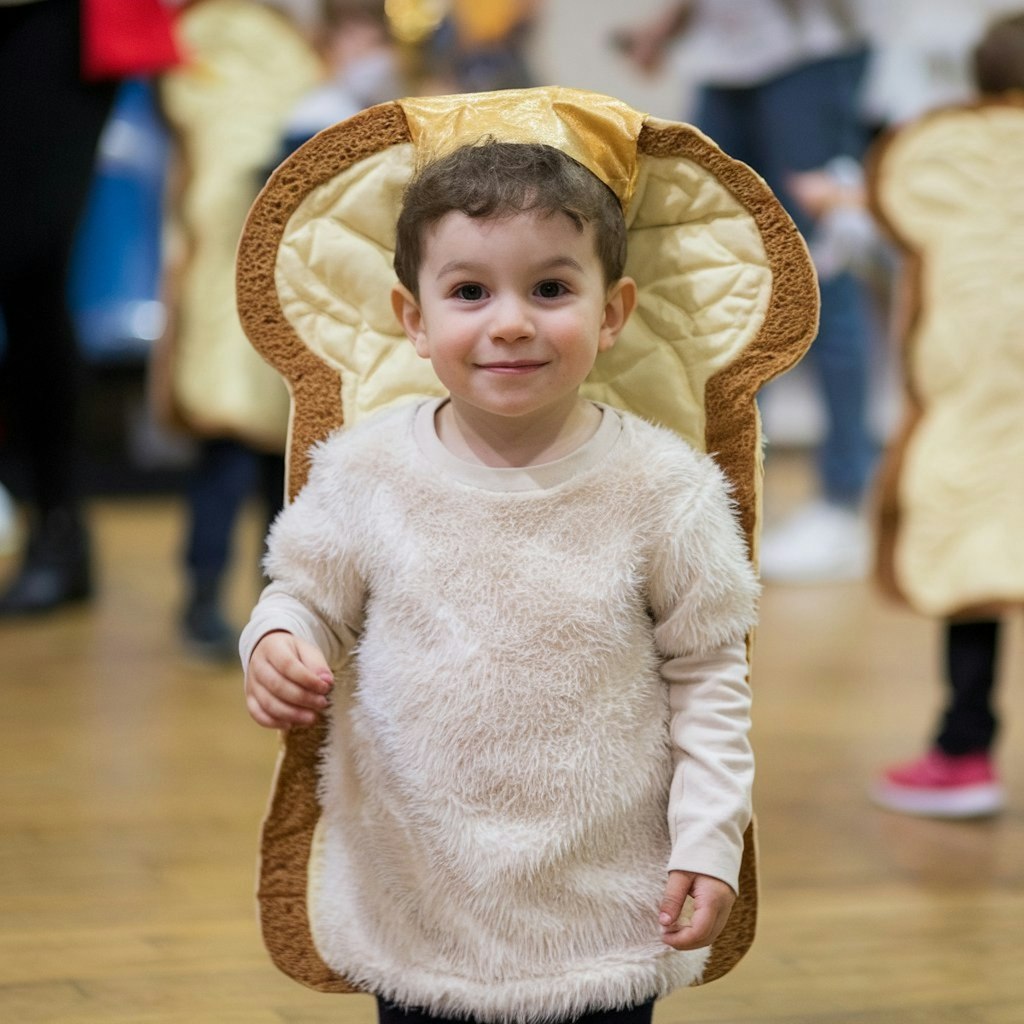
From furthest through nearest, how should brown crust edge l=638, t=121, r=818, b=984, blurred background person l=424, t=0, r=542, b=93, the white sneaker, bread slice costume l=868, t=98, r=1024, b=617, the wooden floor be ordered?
blurred background person l=424, t=0, r=542, b=93 → the white sneaker → bread slice costume l=868, t=98, r=1024, b=617 → the wooden floor → brown crust edge l=638, t=121, r=818, b=984

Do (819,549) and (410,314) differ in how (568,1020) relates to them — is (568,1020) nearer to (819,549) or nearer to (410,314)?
(410,314)

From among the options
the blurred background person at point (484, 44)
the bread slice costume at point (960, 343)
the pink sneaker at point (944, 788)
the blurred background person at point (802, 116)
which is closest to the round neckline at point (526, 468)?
the bread slice costume at point (960, 343)

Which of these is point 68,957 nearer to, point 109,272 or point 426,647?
point 426,647

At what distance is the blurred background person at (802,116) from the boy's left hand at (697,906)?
1.93 m

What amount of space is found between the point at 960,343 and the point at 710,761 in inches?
35.7

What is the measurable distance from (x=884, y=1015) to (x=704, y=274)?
63 cm

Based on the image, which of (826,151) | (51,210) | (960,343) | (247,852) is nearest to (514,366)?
(247,852)

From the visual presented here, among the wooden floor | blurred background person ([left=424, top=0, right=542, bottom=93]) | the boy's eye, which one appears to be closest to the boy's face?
the boy's eye

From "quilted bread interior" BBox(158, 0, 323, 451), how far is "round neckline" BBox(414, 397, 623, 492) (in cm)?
131

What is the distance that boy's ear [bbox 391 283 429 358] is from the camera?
1068mm

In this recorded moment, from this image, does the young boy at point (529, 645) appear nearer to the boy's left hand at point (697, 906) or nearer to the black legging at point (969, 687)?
the boy's left hand at point (697, 906)

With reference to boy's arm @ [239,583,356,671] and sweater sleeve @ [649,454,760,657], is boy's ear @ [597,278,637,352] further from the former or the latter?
boy's arm @ [239,583,356,671]

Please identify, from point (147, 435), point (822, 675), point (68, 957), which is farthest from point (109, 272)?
point (68, 957)

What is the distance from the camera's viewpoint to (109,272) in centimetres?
407
